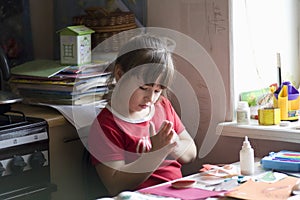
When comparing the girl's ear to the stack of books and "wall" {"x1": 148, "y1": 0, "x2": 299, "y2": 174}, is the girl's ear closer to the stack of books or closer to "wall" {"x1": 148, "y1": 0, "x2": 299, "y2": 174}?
the stack of books

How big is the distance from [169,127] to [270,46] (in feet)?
3.21

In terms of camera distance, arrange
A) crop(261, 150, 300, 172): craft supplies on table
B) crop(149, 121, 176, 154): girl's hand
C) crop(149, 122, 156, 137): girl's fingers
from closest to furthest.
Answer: crop(149, 121, 176, 154): girl's hand, crop(261, 150, 300, 172): craft supplies on table, crop(149, 122, 156, 137): girl's fingers

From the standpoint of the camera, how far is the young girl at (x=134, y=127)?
88.7 inches

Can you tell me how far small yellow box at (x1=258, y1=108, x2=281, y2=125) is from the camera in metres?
2.60

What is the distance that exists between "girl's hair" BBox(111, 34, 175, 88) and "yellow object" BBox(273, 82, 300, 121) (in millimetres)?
555

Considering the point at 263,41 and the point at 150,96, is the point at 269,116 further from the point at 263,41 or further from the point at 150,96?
the point at 150,96

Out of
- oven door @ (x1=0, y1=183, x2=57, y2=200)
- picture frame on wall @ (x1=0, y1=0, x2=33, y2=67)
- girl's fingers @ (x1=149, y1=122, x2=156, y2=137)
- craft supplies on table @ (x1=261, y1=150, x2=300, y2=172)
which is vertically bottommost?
oven door @ (x1=0, y1=183, x2=57, y2=200)

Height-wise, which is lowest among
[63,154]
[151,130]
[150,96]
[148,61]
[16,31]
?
[63,154]

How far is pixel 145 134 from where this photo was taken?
93.8 inches

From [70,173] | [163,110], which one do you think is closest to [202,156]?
[163,110]

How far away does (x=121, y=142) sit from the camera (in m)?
2.31

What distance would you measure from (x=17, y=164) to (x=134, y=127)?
42cm

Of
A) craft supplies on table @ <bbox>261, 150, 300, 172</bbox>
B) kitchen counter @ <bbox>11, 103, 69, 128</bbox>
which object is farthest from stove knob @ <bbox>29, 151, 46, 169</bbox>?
craft supplies on table @ <bbox>261, 150, 300, 172</bbox>

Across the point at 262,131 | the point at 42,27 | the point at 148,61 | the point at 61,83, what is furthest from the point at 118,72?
the point at 42,27
